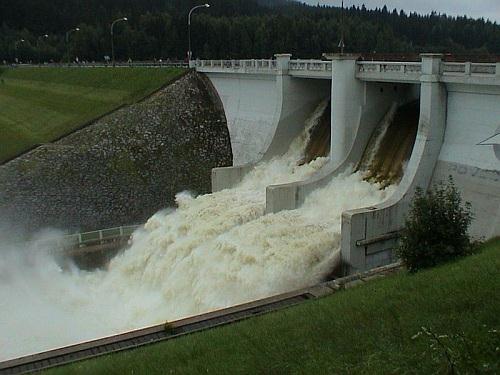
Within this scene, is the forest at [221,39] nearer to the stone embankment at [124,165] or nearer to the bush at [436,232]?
the stone embankment at [124,165]

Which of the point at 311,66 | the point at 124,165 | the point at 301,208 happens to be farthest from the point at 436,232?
the point at 124,165

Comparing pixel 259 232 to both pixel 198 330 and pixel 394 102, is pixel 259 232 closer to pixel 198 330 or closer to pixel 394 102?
pixel 198 330

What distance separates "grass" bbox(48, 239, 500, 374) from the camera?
832 cm

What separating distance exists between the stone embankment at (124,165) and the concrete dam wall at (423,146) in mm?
10650

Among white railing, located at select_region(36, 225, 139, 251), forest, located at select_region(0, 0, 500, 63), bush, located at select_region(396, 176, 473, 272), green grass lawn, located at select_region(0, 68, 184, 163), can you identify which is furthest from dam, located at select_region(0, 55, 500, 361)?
forest, located at select_region(0, 0, 500, 63)

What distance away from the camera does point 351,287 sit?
1443cm

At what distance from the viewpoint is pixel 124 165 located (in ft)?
103

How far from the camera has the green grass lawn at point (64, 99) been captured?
36594mm

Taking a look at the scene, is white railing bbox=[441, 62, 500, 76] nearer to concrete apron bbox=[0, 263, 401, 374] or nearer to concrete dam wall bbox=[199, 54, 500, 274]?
concrete dam wall bbox=[199, 54, 500, 274]

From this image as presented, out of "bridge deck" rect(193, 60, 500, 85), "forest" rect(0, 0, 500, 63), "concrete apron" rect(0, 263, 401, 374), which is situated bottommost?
"concrete apron" rect(0, 263, 401, 374)

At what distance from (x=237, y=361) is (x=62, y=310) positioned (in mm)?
12591

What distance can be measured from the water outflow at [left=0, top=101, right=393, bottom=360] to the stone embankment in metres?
3.82

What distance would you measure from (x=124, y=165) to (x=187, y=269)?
520 inches

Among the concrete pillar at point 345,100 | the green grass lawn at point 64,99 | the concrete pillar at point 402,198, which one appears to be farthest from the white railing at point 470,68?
the green grass lawn at point 64,99
